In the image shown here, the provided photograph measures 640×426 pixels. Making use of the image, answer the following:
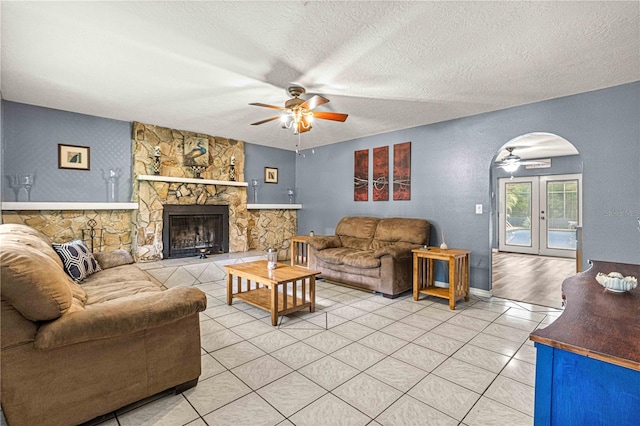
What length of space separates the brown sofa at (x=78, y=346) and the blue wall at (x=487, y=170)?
3.70 m

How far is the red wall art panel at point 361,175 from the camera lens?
18.3 feet

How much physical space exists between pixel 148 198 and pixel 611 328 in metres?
5.33

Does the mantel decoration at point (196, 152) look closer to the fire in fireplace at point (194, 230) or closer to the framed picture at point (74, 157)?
the fire in fireplace at point (194, 230)

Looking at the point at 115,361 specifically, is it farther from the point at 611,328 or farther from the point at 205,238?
the point at 205,238

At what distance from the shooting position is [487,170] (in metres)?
4.12

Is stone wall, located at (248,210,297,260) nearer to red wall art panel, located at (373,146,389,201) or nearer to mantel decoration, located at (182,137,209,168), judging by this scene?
mantel decoration, located at (182,137,209,168)

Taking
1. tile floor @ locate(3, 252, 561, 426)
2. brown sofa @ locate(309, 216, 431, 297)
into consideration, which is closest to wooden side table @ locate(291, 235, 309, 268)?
brown sofa @ locate(309, 216, 431, 297)

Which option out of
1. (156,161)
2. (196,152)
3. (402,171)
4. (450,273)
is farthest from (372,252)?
(156,161)

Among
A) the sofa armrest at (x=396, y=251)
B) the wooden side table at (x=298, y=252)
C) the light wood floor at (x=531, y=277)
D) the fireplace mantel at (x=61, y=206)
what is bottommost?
the light wood floor at (x=531, y=277)

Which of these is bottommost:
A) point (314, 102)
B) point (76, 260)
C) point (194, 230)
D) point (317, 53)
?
point (76, 260)

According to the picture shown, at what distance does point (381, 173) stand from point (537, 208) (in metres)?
5.11

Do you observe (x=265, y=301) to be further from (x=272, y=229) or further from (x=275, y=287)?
(x=272, y=229)

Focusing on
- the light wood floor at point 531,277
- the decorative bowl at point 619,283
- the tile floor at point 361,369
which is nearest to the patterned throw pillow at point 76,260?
the tile floor at point 361,369

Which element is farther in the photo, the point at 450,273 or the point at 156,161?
the point at 156,161
